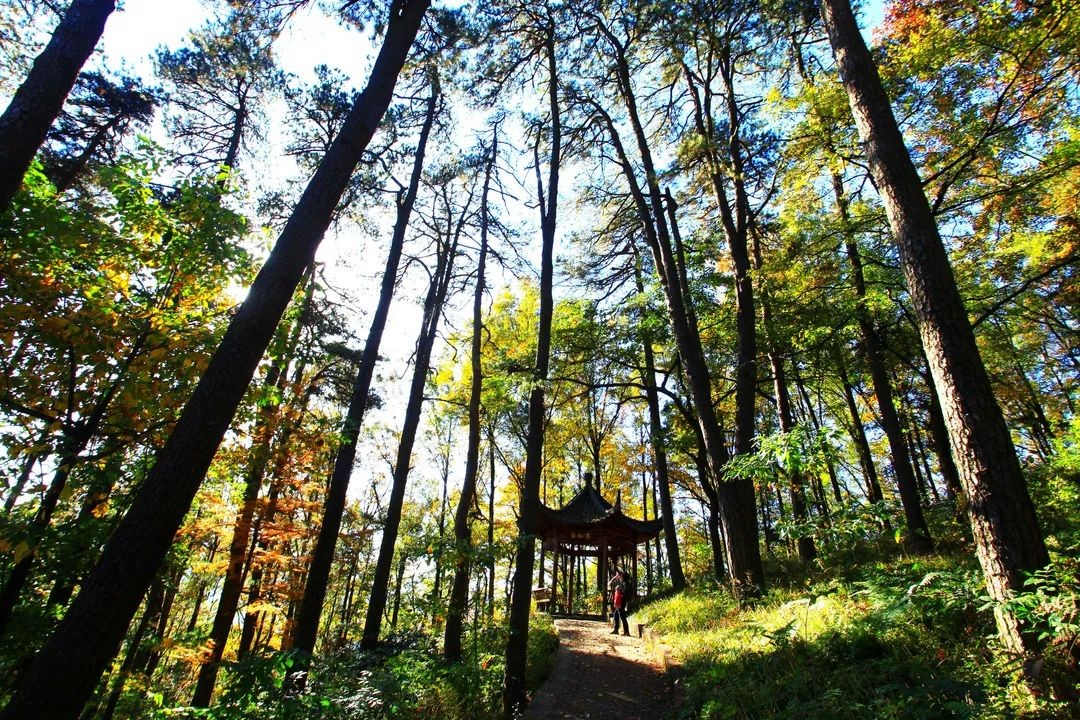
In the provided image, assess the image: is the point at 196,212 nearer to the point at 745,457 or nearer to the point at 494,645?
the point at 745,457

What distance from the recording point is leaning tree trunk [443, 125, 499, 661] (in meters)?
7.86

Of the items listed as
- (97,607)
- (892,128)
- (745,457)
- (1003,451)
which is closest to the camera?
(97,607)

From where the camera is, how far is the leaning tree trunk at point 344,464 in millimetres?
7125

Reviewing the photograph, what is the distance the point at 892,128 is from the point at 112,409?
7858 millimetres

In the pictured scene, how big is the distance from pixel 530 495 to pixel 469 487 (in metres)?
3.84

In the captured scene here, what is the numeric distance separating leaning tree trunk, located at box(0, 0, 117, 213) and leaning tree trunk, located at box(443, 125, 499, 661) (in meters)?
6.20

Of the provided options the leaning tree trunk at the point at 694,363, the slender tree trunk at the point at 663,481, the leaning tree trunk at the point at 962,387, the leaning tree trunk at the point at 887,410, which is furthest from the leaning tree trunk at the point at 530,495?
the slender tree trunk at the point at 663,481

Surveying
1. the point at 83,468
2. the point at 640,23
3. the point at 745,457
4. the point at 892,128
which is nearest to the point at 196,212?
the point at 83,468

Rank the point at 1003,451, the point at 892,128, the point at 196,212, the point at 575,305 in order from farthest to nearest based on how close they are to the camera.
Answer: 1. the point at 575,305
2. the point at 196,212
3. the point at 892,128
4. the point at 1003,451

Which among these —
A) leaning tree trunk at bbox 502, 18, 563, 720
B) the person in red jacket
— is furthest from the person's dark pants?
leaning tree trunk at bbox 502, 18, 563, 720

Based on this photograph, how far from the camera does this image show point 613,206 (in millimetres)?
12820

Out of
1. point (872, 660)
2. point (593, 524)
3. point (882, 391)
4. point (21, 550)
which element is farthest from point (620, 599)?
point (21, 550)

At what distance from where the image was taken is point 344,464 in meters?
8.28

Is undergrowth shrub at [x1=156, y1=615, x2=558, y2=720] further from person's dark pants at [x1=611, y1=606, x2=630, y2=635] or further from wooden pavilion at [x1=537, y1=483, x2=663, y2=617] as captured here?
wooden pavilion at [x1=537, y1=483, x2=663, y2=617]
